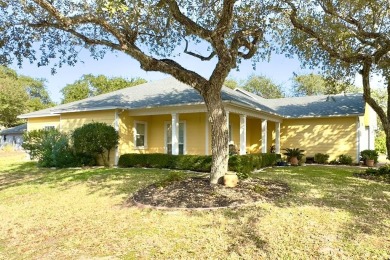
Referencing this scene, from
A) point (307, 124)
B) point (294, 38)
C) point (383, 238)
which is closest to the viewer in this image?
point (383, 238)

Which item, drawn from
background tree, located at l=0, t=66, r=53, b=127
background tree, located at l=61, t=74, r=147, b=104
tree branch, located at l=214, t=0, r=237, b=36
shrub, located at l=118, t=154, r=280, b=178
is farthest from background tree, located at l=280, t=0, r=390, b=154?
background tree, located at l=0, t=66, r=53, b=127

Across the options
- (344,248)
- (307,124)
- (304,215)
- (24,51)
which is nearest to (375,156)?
(307,124)

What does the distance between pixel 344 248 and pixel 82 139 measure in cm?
1255

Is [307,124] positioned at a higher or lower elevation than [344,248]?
higher

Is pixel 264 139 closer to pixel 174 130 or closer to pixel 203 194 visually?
pixel 174 130

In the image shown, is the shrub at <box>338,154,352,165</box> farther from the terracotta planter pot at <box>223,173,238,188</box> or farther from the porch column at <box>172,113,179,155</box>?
the terracotta planter pot at <box>223,173,238,188</box>

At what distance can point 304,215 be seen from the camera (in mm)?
6020

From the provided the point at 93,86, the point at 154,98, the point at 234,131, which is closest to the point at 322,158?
the point at 234,131

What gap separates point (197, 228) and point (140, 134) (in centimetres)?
1184

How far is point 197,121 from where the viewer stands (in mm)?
15781

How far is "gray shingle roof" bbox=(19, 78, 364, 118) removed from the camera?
14938 mm

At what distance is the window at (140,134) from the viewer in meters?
16.5

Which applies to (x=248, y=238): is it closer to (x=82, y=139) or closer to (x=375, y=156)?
(x=82, y=139)

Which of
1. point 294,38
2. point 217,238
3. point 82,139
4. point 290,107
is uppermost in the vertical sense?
point 294,38
